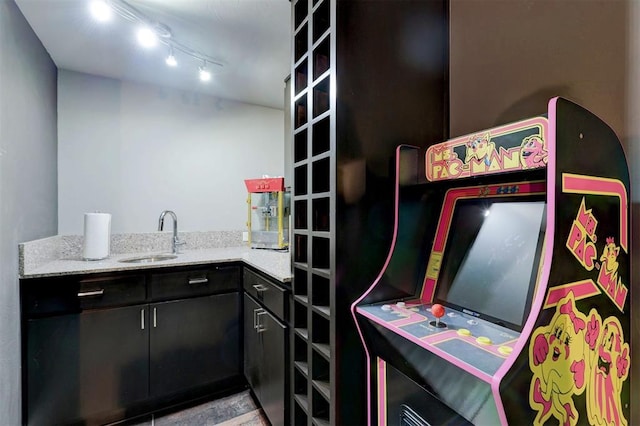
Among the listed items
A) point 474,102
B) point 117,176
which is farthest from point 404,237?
point 117,176

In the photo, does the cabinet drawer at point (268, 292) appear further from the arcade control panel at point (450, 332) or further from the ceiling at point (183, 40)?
the ceiling at point (183, 40)

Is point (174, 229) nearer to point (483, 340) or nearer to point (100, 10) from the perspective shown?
point (100, 10)

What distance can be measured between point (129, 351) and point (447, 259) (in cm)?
200

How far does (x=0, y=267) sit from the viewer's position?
1380 millimetres

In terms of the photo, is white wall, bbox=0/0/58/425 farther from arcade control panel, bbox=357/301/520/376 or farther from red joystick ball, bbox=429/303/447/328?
red joystick ball, bbox=429/303/447/328

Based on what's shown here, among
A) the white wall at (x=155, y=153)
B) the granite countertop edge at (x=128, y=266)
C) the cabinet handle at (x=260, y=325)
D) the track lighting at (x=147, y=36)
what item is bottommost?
the cabinet handle at (x=260, y=325)

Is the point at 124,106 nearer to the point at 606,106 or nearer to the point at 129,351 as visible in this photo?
the point at 129,351

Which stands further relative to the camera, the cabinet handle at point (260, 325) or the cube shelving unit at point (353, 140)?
the cabinet handle at point (260, 325)

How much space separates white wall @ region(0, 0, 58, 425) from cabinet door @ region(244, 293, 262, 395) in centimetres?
120

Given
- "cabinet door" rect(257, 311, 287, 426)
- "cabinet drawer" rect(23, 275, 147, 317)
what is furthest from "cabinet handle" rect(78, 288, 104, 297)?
"cabinet door" rect(257, 311, 287, 426)

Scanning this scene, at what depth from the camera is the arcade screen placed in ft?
2.44

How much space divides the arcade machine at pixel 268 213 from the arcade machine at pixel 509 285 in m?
1.67

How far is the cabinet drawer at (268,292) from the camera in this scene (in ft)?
4.89

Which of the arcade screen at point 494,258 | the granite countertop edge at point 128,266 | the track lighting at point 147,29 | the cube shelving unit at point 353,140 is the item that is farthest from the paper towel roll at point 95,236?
the arcade screen at point 494,258
